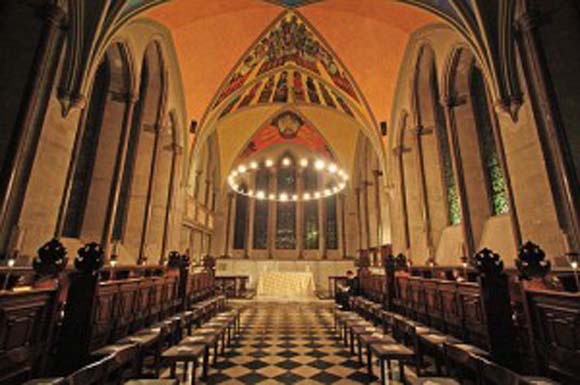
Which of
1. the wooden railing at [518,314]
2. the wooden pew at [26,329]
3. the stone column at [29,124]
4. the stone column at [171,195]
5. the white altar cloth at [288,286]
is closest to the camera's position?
the wooden pew at [26,329]

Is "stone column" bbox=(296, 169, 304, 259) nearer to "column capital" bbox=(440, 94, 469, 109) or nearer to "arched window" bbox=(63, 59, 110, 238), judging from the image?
"column capital" bbox=(440, 94, 469, 109)

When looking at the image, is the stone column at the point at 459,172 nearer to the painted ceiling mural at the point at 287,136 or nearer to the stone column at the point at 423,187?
the stone column at the point at 423,187

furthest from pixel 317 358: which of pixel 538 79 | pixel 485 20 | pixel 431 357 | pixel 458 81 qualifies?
pixel 458 81

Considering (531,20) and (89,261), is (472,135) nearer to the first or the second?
(531,20)

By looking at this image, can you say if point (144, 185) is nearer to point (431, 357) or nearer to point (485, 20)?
point (431, 357)

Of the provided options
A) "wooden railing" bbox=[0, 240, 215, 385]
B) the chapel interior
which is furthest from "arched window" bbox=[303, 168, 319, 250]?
"wooden railing" bbox=[0, 240, 215, 385]

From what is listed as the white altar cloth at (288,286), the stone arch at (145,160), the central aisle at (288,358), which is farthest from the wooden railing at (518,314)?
the white altar cloth at (288,286)

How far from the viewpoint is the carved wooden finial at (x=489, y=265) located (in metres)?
2.92

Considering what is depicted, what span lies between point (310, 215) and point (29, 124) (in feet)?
54.4

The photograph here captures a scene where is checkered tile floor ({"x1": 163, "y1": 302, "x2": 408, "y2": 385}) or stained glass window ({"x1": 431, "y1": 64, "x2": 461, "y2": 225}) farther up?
stained glass window ({"x1": 431, "y1": 64, "x2": 461, "y2": 225})

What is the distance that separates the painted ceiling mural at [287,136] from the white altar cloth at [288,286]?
353 inches

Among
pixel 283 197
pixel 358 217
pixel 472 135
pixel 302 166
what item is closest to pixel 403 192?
pixel 472 135

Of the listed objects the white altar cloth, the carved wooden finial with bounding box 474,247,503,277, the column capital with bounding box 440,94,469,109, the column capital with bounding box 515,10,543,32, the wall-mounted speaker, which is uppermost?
the wall-mounted speaker

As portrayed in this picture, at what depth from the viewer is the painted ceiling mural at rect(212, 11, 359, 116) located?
1107cm
